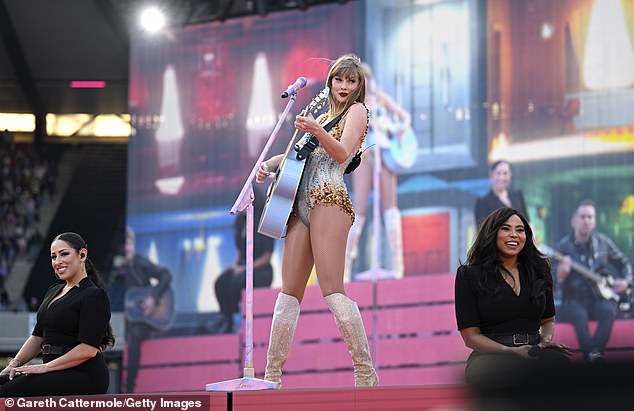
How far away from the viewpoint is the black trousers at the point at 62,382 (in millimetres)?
3727

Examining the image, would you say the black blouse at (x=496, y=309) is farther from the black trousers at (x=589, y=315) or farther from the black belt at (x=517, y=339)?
the black trousers at (x=589, y=315)

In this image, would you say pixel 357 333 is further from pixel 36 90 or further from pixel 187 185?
pixel 36 90

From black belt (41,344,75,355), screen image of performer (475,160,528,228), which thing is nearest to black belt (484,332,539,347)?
black belt (41,344,75,355)

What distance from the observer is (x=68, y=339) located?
386 cm

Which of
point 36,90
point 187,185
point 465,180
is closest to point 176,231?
point 187,185

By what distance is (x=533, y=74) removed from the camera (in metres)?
10.5

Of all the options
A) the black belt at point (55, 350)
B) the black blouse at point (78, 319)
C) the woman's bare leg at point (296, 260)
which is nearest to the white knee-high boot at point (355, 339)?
the woman's bare leg at point (296, 260)

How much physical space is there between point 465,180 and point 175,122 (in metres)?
3.41

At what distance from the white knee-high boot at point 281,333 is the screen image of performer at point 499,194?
672cm

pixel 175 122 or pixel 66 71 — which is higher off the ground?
pixel 66 71

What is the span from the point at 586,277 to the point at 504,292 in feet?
22.2

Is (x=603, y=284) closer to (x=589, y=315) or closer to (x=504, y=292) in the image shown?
(x=589, y=315)

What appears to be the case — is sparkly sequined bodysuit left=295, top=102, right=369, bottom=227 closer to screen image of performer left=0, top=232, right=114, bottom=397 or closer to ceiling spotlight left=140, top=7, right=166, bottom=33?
screen image of performer left=0, top=232, right=114, bottom=397

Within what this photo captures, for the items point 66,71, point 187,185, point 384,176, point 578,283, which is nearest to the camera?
point 578,283
